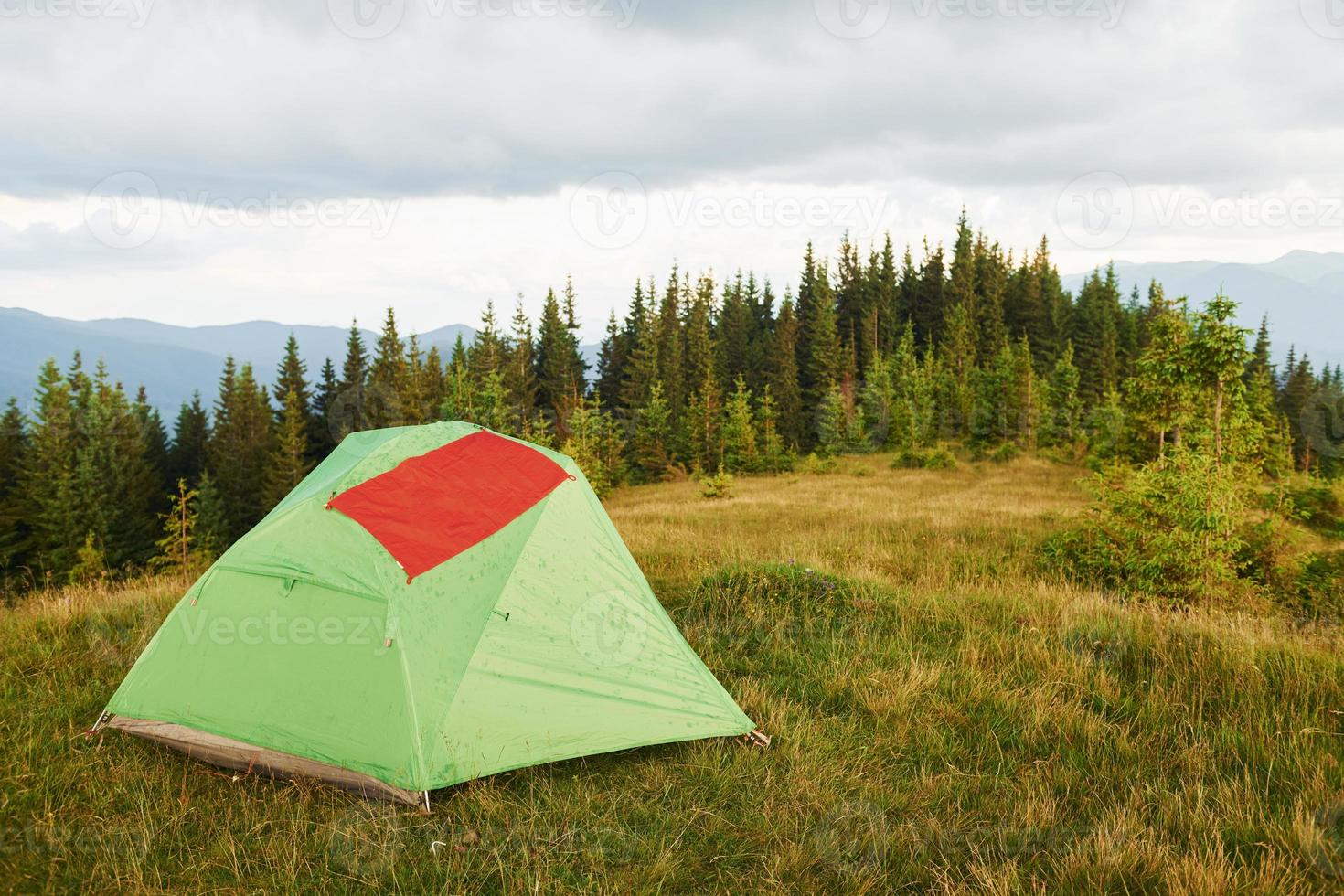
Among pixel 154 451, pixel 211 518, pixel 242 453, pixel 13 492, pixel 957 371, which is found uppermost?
pixel 957 371

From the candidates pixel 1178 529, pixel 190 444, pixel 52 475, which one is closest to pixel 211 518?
pixel 52 475

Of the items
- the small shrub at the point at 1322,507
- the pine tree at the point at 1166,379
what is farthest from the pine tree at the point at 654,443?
the pine tree at the point at 1166,379

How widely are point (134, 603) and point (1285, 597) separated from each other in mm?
14814

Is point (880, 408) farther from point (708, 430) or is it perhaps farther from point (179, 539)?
point (179, 539)

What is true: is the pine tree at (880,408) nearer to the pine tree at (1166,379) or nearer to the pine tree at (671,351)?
the pine tree at (671,351)

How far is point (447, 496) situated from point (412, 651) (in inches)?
54.9

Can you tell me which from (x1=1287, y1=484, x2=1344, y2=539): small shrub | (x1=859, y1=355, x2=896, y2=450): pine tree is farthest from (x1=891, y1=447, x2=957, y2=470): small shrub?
(x1=1287, y1=484, x2=1344, y2=539): small shrub

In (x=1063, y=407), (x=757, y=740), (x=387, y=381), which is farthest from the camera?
(x=387, y=381)

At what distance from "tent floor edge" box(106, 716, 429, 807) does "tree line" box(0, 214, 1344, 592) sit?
26.5 meters

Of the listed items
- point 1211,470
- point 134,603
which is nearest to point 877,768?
point 1211,470

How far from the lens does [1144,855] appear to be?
3541 mm

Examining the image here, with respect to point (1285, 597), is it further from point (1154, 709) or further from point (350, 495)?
point (350, 495)

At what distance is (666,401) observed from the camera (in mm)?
53531

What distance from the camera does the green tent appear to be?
470cm
